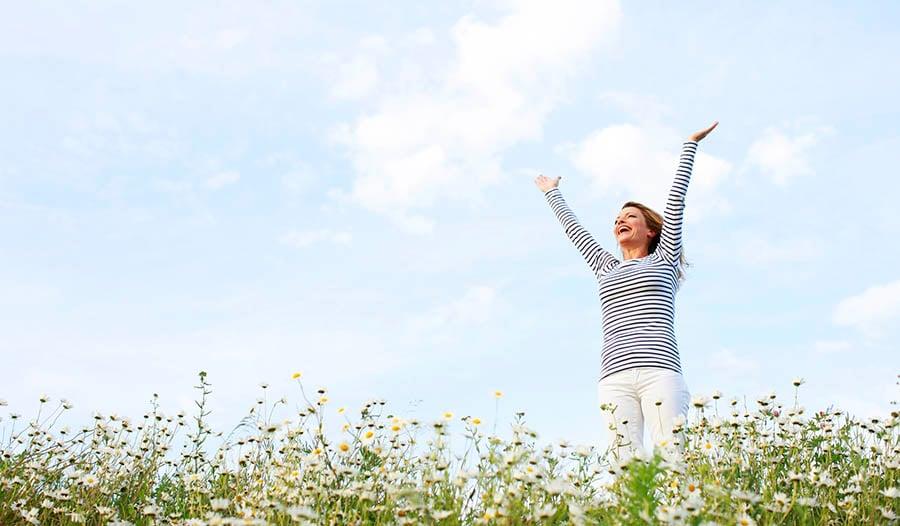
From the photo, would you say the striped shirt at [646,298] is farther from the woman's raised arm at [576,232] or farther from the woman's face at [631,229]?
the woman's face at [631,229]

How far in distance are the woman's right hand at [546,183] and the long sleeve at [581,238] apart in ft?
0.21

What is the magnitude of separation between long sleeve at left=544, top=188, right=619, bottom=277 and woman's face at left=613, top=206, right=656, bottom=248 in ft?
0.65

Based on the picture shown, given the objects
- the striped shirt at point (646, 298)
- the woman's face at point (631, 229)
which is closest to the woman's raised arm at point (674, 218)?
the striped shirt at point (646, 298)

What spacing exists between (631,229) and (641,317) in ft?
3.24

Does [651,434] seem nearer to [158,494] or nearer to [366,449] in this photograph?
[366,449]

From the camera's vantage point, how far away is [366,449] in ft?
18.3

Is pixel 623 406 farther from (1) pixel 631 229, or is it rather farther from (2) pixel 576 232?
(2) pixel 576 232

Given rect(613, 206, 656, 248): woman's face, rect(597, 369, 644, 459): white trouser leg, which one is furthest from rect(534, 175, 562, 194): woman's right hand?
rect(597, 369, 644, 459): white trouser leg

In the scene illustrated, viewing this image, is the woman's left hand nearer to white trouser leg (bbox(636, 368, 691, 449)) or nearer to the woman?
the woman

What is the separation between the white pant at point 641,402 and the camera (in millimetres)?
6531

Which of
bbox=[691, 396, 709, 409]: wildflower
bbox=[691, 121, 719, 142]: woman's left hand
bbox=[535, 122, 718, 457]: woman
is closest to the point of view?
bbox=[691, 396, 709, 409]: wildflower

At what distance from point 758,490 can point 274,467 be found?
3001mm

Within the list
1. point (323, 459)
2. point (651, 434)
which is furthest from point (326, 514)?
point (651, 434)

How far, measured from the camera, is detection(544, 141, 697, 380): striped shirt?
273 inches
